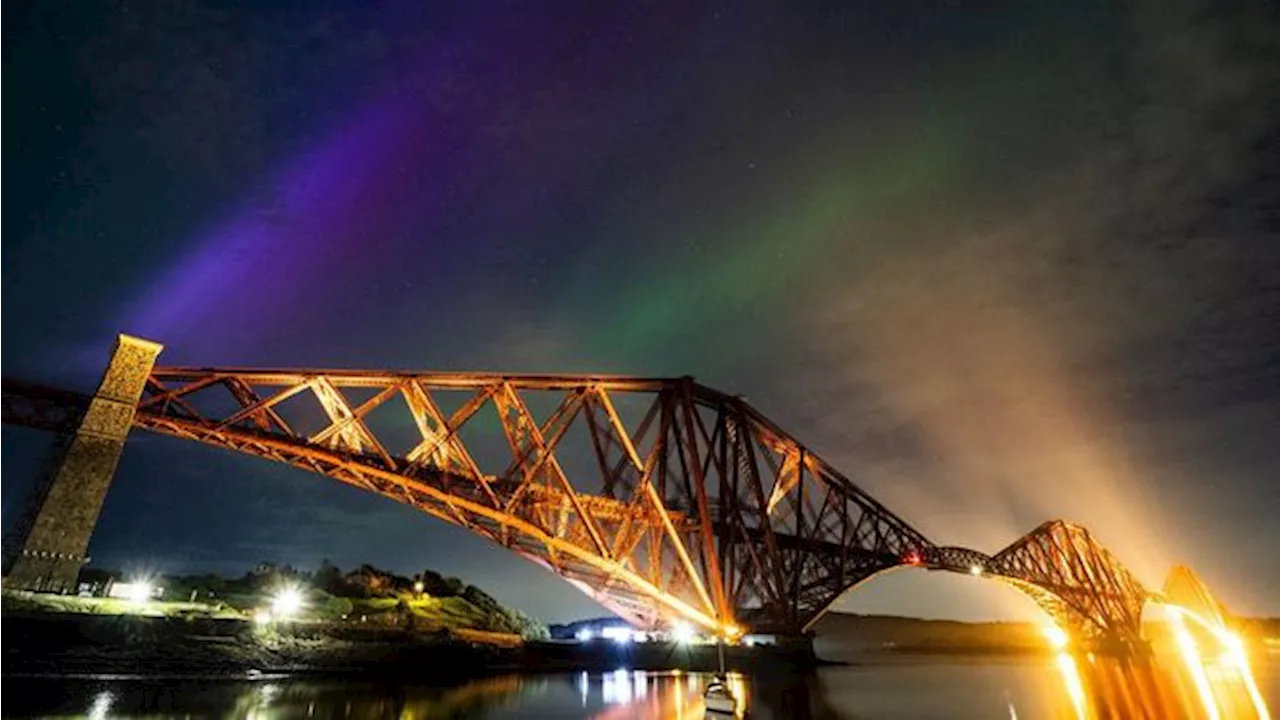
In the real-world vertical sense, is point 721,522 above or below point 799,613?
above

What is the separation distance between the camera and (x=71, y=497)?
2044 cm

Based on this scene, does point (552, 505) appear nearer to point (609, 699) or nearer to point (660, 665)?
point (609, 699)

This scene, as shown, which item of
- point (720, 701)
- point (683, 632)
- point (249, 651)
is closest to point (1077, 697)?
point (720, 701)

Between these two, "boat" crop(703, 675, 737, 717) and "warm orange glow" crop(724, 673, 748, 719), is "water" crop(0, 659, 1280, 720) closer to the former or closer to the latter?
"warm orange glow" crop(724, 673, 748, 719)

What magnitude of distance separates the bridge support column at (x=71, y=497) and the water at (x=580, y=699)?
353 centimetres

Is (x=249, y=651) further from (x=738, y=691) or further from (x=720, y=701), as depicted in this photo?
(x=738, y=691)

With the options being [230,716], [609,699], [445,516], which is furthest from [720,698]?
[445,516]

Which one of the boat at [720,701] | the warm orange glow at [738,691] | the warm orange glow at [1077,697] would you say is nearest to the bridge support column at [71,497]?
the boat at [720,701]

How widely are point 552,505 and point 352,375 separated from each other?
13.0 metres

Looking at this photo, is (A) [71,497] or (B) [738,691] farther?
(B) [738,691]

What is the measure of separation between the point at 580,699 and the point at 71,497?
20.2 metres

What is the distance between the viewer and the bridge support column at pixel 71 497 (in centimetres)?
1944

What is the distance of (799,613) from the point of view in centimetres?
4288

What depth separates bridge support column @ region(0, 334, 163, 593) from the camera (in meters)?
19.4
